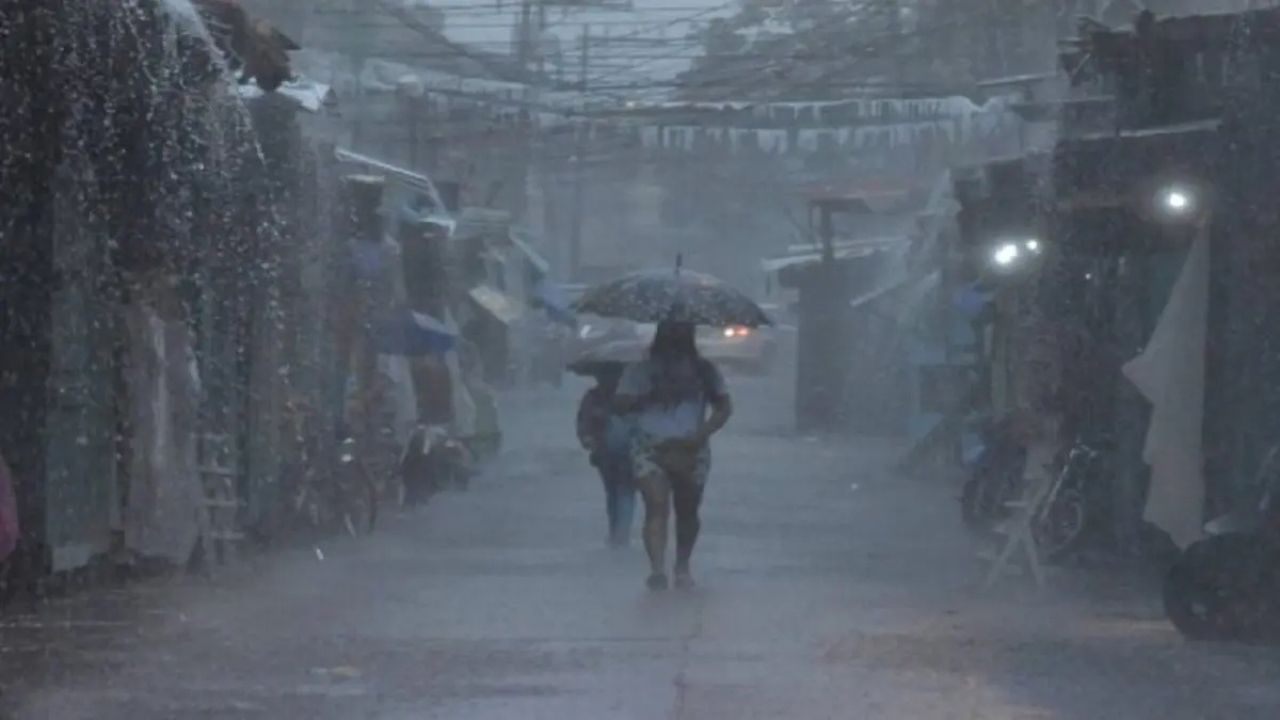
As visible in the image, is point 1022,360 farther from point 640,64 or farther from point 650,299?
point 640,64

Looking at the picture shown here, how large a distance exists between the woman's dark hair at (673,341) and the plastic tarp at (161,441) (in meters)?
3.12

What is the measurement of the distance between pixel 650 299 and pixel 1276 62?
4639mm

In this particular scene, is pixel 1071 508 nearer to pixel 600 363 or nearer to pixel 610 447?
pixel 610 447

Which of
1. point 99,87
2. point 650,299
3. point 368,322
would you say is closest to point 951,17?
point 368,322

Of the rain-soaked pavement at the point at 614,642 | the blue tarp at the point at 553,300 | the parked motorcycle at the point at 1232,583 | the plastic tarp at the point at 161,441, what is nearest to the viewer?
the rain-soaked pavement at the point at 614,642

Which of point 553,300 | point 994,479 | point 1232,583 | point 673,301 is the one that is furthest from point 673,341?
point 553,300

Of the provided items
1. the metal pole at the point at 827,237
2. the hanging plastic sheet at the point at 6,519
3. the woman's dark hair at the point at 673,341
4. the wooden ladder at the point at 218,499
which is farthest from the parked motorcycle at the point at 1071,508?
the metal pole at the point at 827,237

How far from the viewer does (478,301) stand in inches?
1682

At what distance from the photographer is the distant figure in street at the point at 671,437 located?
1545 cm

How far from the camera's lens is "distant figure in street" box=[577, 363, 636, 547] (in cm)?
1905

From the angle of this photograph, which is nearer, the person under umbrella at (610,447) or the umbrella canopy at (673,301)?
the umbrella canopy at (673,301)

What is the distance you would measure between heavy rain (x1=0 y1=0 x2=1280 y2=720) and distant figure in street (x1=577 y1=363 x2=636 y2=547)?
4 centimetres

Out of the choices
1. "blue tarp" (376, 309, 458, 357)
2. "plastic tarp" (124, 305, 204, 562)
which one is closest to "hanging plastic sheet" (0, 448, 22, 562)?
"plastic tarp" (124, 305, 204, 562)

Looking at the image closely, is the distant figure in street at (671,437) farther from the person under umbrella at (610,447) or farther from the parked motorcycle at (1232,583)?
the parked motorcycle at (1232,583)
